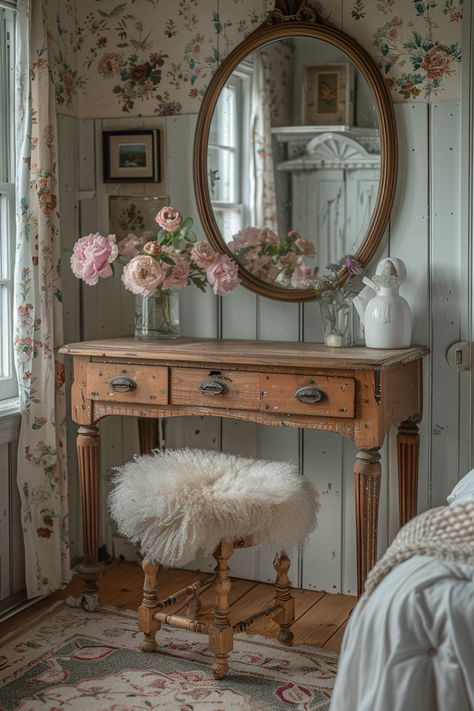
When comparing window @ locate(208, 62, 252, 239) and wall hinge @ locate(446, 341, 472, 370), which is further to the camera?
window @ locate(208, 62, 252, 239)

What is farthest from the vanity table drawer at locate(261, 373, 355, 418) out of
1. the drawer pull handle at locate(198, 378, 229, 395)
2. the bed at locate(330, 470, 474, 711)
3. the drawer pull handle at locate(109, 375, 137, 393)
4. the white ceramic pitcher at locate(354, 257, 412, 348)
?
the bed at locate(330, 470, 474, 711)

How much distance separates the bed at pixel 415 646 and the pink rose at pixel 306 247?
5.45ft

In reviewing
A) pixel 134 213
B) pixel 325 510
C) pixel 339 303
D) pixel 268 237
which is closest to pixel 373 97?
pixel 268 237

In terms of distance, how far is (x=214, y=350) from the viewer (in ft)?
8.50

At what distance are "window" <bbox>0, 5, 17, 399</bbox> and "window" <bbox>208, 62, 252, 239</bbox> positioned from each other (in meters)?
0.71

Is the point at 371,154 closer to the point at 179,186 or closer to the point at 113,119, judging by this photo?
the point at 179,186

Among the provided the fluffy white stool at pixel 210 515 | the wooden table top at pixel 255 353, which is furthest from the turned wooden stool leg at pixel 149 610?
the wooden table top at pixel 255 353

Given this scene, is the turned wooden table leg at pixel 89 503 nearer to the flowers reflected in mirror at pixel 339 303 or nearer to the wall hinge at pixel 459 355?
the flowers reflected in mirror at pixel 339 303

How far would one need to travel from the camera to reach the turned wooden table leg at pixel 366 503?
2377 mm

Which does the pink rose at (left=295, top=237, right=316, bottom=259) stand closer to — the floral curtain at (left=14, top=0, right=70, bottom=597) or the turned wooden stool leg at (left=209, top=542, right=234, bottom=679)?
the floral curtain at (left=14, top=0, right=70, bottom=597)

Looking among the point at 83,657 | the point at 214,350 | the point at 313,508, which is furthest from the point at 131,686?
the point at 214,350

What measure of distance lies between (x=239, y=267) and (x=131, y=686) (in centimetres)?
145

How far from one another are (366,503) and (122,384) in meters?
0.87

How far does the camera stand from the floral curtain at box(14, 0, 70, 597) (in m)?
2.77
